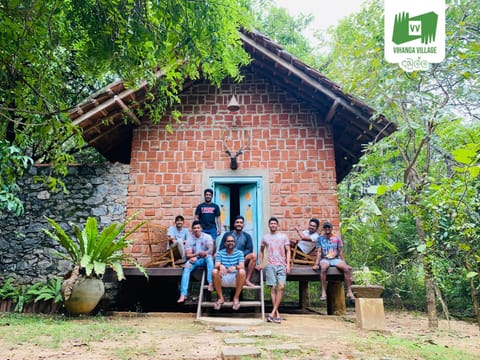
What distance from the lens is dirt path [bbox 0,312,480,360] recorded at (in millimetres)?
3404

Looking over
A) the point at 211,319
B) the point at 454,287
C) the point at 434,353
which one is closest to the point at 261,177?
the point at 211,319

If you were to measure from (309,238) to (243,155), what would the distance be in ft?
6.64

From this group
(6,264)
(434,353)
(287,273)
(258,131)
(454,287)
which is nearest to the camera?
(434,353)

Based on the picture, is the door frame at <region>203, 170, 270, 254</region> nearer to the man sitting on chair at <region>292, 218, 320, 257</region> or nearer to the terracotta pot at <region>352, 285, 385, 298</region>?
the man sitting on chair at <region>292, 218, 320, 257</region>

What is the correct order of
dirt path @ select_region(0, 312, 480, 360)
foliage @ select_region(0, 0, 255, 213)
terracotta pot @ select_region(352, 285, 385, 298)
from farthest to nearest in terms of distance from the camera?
1. terracotta pot @ select_region(352, 285, 385, 298)
2. dirt path @ select_region(0, 312, 480, 360)
3. foliage @ select_region(0, 0, 255, 213)

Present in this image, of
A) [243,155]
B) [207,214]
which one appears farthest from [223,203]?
[243,155]

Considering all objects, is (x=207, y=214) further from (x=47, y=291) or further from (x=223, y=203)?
(x=47, y=291)

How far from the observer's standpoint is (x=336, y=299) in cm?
679

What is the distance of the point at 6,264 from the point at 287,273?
197 inches

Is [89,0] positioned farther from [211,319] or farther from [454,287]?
[454,287]

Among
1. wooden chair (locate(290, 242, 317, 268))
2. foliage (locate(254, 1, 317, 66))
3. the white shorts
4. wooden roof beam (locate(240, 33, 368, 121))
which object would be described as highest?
foliage (locate(254, 1, 317, 66))

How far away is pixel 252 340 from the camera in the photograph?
12.9ft

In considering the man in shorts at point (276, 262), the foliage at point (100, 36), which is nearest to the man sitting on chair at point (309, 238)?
the man in shorts at point (276, 262)

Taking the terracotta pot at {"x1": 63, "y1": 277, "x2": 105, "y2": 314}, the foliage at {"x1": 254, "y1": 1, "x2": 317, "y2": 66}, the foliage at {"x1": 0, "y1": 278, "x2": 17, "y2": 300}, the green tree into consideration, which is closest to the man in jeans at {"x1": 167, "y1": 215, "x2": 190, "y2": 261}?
the terracotta pot at {"x1": 63, "y1": 277, "x2": 105, "y2": 314}
